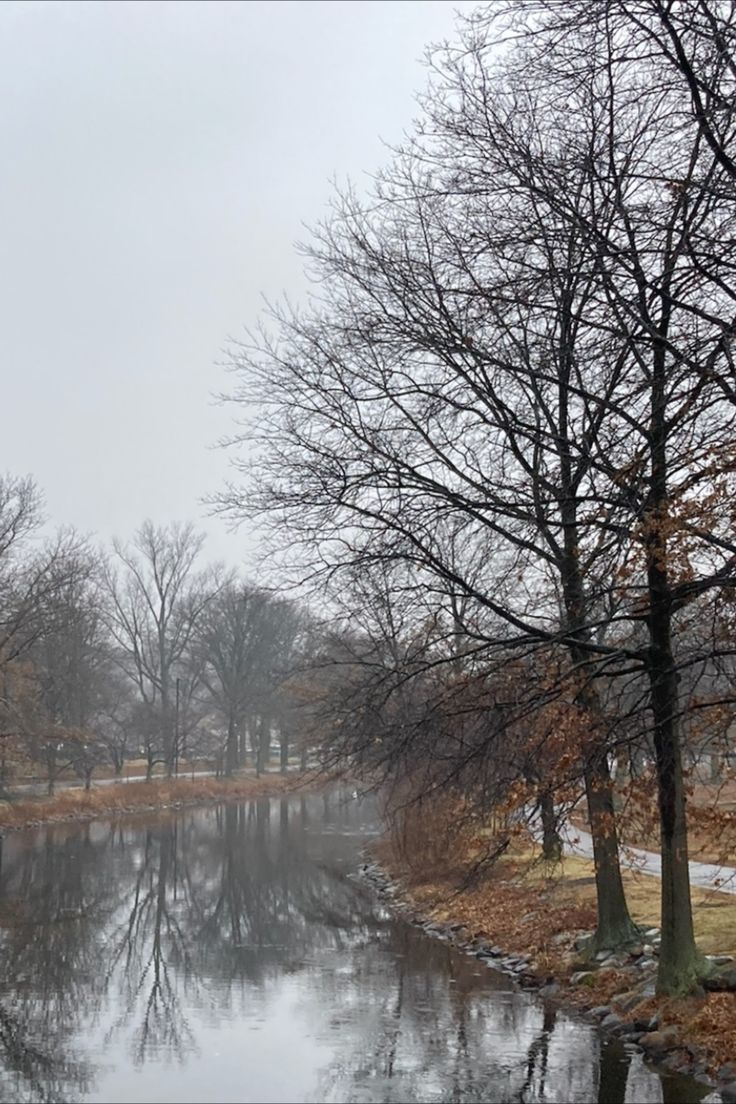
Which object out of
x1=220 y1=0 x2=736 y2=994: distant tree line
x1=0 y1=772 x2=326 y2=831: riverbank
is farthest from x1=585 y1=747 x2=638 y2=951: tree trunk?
x1=0 y1=772 x2=326 y2=831: riverbank

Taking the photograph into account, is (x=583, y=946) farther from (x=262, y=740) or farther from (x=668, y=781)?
(x=262, y=740)

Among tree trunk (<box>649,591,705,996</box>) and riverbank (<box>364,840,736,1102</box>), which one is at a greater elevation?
tree trunk (<box>649,591,705,996</box>)

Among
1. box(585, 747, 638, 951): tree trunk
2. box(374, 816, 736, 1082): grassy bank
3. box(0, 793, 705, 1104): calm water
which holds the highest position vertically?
box(585, 747, 638, 951): tree trunk

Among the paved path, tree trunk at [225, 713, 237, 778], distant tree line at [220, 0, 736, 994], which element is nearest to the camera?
distant tree line at [220, 0, 736, 994]

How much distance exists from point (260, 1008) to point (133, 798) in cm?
4057

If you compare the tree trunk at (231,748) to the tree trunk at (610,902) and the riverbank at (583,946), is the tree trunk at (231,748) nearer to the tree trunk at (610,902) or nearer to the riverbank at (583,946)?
the riverbank at (583,946)

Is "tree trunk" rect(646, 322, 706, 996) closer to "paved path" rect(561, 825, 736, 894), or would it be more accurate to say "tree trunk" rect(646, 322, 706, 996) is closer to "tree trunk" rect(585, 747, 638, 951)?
"tree trunk" rect(585, 747, 638, 951)

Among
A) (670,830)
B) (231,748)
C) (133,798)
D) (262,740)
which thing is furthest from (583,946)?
(262,740)

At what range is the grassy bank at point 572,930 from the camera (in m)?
10.6

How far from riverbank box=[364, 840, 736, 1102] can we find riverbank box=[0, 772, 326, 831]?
1203cm

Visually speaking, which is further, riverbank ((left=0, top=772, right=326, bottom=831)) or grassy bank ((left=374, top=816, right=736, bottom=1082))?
riverbank ((left=0, top=772, right=326, bottom=831))

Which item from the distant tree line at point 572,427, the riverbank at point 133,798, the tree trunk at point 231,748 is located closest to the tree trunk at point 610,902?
the distant tree line at point 572,427

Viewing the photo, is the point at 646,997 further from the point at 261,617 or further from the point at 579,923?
the point at 261,617

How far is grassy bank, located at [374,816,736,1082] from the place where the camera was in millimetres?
10602
